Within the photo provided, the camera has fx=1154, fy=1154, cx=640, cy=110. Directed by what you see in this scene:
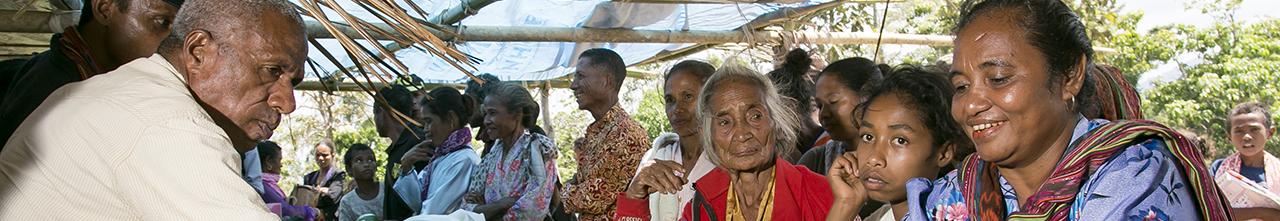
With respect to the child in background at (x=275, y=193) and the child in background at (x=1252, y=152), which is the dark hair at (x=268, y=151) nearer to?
the child in background at (x=275, y=193)

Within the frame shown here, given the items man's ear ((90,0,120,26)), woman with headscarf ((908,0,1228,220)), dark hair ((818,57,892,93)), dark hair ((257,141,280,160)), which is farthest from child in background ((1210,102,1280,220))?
dark hair ((257,141,280,160))

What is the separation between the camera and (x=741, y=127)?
3625mm

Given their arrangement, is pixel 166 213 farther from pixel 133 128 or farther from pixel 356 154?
pixel 356 154

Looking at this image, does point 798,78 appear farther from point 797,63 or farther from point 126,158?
point 126,158

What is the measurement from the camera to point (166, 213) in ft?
5.73

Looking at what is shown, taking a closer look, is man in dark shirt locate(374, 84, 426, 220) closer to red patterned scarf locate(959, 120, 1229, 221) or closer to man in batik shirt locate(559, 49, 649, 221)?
man in batik shirt locate(559, 49, 649, 221)

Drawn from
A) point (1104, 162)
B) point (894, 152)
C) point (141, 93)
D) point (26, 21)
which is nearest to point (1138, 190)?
point (1104, 162)

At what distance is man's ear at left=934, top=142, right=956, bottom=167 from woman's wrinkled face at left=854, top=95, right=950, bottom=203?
3 cm

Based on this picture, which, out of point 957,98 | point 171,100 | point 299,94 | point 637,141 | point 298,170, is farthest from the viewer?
point 298,170

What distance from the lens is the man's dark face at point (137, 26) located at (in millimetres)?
3027

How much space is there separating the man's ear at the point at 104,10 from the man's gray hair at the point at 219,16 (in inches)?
40.5

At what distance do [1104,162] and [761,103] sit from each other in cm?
159

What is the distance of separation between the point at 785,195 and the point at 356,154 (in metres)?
4.59

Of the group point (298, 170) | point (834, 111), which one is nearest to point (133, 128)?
point (834, 111)
